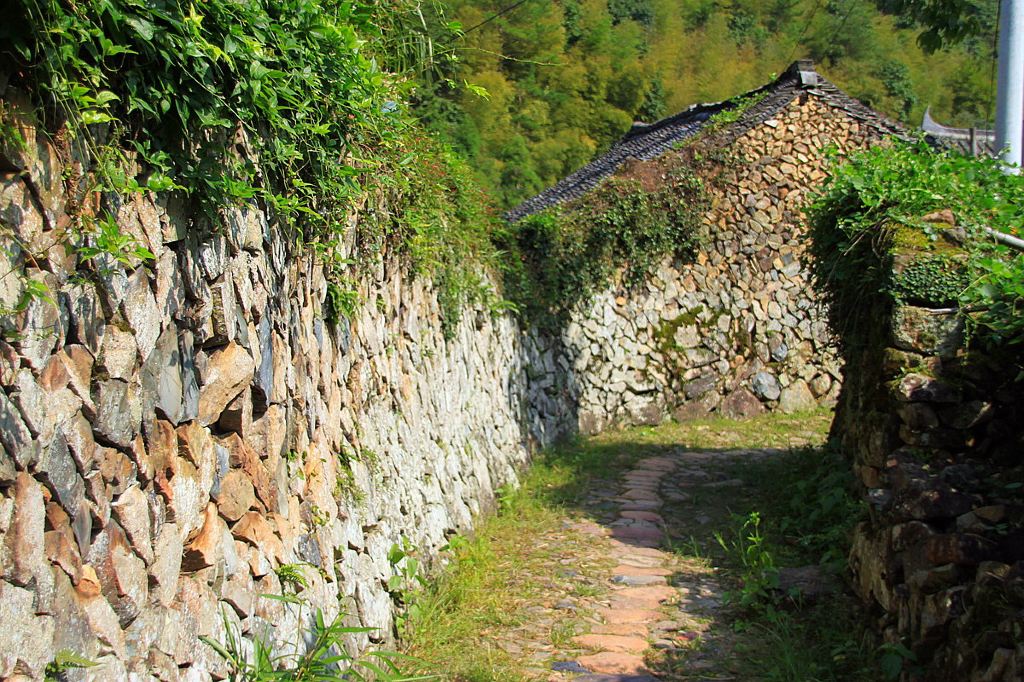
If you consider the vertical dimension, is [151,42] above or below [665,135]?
below

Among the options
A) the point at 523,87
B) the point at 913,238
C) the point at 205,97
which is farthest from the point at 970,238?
the point at 523,87

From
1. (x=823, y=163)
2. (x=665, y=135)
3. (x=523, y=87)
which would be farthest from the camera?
(x=523, y=87)

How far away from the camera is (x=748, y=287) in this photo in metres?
12.2

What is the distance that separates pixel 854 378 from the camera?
619 cm

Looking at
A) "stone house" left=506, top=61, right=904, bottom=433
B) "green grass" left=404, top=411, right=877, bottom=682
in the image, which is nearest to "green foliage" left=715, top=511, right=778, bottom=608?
"green grass" left=404, top=411, right=877, bottom=682

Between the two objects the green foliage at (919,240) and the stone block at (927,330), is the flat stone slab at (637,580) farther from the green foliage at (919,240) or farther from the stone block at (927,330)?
the green foliage at (919,240)

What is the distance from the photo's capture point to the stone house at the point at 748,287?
11492 mm

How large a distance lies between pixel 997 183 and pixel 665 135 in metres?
10.6

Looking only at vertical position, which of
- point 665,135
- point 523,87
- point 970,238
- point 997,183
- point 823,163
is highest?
point 523,87

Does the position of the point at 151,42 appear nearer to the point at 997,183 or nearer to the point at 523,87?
the point at 997,183

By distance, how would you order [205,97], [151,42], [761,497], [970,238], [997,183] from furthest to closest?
[761,497]
[997,183]
[970,238]
[205,97]
[151,42]

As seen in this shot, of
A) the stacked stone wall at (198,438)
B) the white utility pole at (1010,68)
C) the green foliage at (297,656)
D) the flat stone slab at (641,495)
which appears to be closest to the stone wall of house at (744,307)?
the flat stone slab at (641,495)

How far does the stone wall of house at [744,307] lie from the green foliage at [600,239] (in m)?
0.32

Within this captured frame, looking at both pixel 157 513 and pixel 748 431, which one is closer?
pixel 157 513
